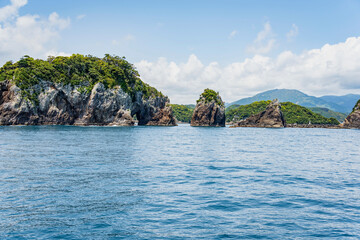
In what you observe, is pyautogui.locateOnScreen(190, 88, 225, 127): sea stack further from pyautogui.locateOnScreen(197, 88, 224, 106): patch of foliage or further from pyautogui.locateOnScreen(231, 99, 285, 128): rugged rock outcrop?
pyautogui.locateOnScreen(231, 99, 285, 128): rugged rock outcrop

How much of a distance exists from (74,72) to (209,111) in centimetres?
7850

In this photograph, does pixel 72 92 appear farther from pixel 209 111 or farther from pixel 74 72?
pixel 209 111

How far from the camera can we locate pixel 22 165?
73.5 ft

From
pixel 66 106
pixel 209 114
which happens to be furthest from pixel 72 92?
pixel 209 114

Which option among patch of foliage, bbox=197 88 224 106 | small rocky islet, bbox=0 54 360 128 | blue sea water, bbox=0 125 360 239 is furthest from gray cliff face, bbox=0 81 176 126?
blue sea water, bbox=0 125 360 239

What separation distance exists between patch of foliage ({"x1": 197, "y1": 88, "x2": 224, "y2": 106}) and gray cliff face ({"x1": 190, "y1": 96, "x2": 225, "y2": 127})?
4.62ft

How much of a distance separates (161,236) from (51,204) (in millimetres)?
6375

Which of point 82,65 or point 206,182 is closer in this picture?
point 206,182

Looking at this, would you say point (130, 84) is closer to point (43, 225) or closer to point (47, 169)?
point (47, 169)

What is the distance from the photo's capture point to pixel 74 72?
4717 inches

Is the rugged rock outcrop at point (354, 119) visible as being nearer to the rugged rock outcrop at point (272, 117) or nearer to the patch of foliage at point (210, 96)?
the rugged rock outcrop at point (272, 117)

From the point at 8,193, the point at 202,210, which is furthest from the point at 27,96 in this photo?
the point at 202,210

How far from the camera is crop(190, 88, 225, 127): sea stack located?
160 meters

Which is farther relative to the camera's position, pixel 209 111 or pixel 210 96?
pixel 210 96
